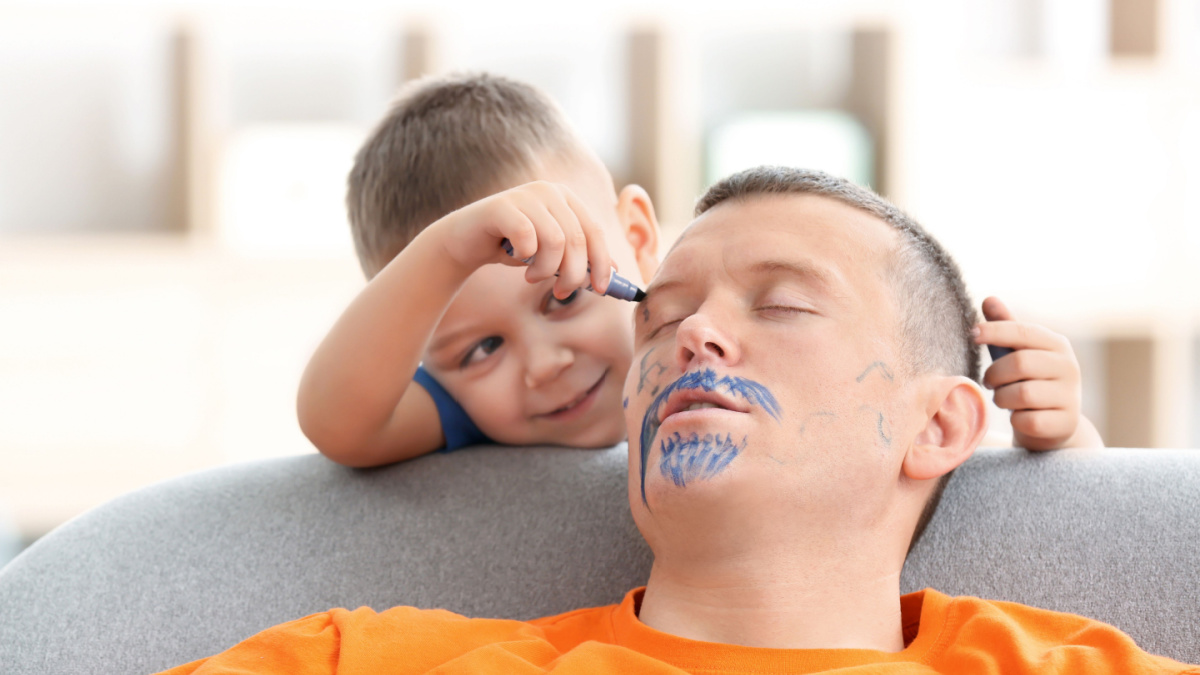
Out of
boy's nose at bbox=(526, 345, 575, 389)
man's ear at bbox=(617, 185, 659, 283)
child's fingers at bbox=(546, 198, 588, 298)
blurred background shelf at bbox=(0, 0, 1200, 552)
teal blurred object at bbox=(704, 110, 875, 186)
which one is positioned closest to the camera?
child's fingers at bbox=(546, 198, 588, 298)

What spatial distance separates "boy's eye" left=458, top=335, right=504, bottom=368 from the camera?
141 centimetres

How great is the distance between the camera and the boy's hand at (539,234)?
1.03 m

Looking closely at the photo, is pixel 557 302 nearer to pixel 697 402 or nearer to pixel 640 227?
pixel 640 227

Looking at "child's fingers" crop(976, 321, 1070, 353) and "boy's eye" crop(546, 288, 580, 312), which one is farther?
"boy's eye" crop(546, 288, 580, 312)

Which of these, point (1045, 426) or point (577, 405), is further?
point (577, 405)

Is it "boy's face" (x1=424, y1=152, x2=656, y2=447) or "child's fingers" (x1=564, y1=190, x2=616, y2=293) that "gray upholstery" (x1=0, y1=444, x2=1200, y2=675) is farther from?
"child's fingers" (x1=564, y1=190, x2=616, y2=293)

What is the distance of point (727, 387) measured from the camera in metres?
0.99

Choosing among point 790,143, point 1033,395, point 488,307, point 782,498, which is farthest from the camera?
point 790,143

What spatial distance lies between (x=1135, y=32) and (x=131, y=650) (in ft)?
12.6

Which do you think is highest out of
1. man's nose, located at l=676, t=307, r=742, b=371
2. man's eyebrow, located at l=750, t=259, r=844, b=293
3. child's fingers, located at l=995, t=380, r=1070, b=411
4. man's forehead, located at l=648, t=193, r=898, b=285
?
man's forehead, located at l=648, t=193, r=898, b=285

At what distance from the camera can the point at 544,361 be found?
135 cm

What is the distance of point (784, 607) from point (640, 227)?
740 mm

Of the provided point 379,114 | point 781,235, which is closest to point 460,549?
point 781,235

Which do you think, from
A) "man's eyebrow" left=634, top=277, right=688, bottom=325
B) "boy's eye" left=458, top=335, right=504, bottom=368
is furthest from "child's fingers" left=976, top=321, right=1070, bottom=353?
"boy's eye" left=458, top=335, right=504, bottom=368
